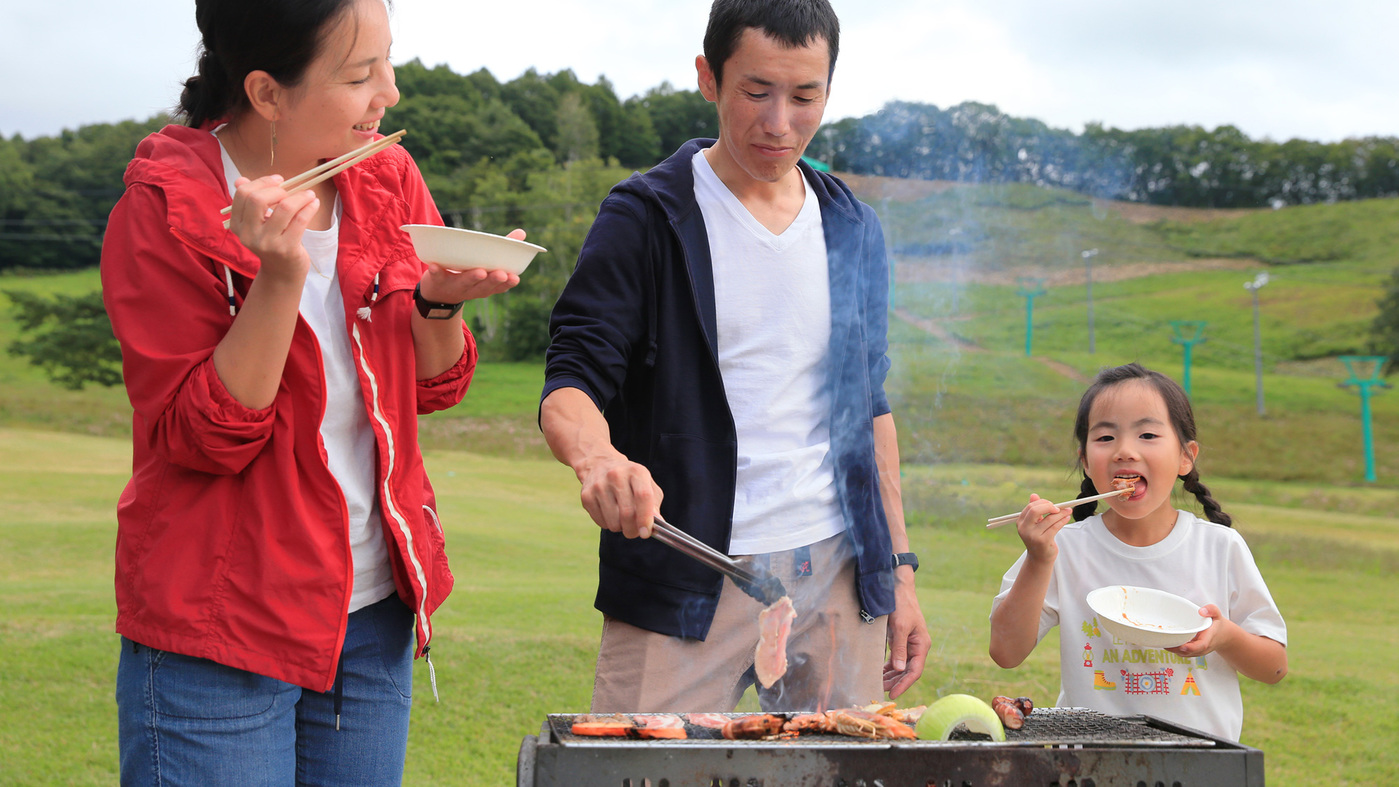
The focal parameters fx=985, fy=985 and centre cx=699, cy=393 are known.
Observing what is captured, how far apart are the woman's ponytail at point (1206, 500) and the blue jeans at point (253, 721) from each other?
2040 mm

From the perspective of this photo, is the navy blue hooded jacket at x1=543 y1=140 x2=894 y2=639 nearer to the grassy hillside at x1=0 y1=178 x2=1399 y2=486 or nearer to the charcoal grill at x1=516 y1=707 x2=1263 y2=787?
the charcoal grill at x1=516 y1=707 x2=1263 y2=787

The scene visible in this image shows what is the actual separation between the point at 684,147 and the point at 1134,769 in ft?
5.09

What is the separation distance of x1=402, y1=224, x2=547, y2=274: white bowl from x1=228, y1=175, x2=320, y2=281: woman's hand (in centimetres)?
23

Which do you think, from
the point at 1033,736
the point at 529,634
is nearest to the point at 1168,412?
the point at 1033,736

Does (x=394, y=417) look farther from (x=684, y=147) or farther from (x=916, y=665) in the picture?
(x=916, y=665)

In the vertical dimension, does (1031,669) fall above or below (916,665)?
below

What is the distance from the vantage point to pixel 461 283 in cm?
174

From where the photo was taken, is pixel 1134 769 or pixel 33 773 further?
pixel 33 773

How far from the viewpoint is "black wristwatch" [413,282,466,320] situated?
181cm

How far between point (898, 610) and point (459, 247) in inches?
51.2

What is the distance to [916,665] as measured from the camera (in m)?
2.30

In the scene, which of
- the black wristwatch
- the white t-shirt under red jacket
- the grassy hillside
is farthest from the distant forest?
the black wristwatch

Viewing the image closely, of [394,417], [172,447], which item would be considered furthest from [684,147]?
[172,447]

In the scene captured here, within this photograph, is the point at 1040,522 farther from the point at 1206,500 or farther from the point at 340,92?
the point at 340,92
